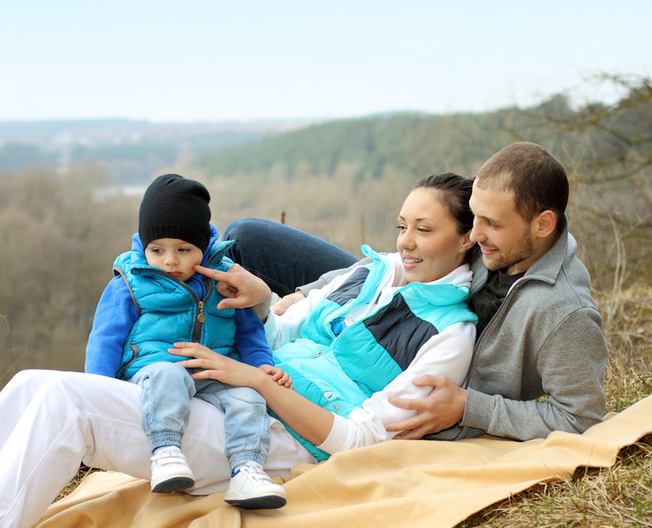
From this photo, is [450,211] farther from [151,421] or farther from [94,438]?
[94,438]

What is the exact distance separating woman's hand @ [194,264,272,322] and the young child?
4 cm

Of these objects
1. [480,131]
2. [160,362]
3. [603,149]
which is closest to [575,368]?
[160,362]

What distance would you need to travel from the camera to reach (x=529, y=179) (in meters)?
2.06

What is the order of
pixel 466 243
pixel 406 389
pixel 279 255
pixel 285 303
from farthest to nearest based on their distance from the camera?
pixel 279 255, pixel 285 303, pixel 466 243, pixel 406 389

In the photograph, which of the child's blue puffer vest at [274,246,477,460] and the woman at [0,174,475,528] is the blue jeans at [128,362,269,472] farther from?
the child's blue puffer vest at [274,246,477,460]

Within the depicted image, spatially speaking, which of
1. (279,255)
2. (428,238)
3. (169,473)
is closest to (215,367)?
(169,473)

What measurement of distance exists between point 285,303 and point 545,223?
135cm

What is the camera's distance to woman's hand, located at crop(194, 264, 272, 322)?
2.15 meters

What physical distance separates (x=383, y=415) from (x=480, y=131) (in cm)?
809

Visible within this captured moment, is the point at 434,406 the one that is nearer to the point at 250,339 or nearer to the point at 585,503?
the point at 585,503

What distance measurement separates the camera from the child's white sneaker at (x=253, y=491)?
1.80 m

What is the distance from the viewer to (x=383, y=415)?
2.18 metres

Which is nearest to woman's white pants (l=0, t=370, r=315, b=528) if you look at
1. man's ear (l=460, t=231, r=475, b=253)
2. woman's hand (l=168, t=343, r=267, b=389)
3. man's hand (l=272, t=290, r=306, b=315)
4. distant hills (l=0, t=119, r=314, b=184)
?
woman's hand (l=168, t=343, r=267, b=389)

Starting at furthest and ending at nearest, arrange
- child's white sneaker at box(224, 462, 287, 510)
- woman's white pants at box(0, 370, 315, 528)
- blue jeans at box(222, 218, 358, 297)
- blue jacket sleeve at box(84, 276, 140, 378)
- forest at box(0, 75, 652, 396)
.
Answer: forest at box(0, 75, 652, 396), blue jeans at box(222, 218, 358, 297), blue jacket sleeve at box(84, 276, 140, 378), child's white sneaker at box(224, 462, 287, 510), woman's white pants at box(0, 370, 315, 528)
